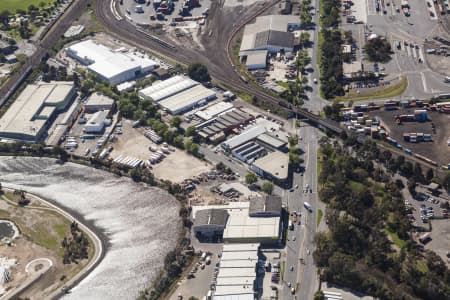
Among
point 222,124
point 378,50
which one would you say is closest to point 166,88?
point 222,124

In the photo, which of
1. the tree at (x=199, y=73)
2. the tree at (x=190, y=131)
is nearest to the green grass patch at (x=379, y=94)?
the tree at (x=199, y=73)

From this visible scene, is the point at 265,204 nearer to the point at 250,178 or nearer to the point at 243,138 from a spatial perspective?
the point at 250,178

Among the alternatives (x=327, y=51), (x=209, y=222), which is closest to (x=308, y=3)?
(x=327, y=51)

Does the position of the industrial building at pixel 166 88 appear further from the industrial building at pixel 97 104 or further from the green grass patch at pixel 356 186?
the green grass patch at pixel 356 186

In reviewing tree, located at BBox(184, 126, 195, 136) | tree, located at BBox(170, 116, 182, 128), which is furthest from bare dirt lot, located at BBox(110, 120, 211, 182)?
tree, located at BBox(170, 116, 182, 128)

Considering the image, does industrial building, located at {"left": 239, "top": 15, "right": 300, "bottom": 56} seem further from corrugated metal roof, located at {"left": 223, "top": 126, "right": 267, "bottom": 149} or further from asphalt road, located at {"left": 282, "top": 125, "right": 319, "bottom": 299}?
asphalt road, located at {"left": 282, "top": 125, "right": 319, "bottom": 299}
